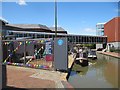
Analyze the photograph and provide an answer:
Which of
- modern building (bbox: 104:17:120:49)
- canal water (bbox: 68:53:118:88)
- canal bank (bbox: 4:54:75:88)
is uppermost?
modern building (bbox: 104:17:120:49)

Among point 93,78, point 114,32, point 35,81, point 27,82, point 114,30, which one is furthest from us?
point 114,32

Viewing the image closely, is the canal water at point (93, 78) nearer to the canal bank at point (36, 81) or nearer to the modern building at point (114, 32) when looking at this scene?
→ the canal bank at point (36, 81)

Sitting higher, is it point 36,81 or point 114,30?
point 114,30

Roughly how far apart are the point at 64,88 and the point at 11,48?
12.2 meters

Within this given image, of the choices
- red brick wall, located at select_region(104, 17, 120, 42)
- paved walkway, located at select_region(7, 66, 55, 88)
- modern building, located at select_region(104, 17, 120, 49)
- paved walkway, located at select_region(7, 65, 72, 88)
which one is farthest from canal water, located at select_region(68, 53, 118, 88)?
red brick wall, located at select_region(104, 17, 120, 42)

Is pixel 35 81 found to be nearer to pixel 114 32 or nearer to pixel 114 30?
pixel 114 30

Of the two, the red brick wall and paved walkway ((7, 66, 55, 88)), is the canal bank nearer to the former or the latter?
paved walkway ((7, 66, 55, 88))

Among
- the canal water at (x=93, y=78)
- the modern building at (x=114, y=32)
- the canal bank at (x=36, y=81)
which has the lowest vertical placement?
the canal water at (x=93, y=78)

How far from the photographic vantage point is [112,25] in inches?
2650

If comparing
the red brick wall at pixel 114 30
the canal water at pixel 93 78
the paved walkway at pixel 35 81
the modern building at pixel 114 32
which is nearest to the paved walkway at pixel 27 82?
the paved walkway at pixel 35 81

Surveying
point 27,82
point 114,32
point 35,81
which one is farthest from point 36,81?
point 114,32

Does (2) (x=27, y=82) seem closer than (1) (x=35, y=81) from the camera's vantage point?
Yes

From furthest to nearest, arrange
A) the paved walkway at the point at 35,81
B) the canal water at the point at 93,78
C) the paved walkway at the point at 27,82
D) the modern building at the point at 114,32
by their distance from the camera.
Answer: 1. the modern building at the point at 114,32
2. the canal water at the point at 93,78
3. the paved walkway at the point at 35,81
4. the paved walkway at the point at 27,82

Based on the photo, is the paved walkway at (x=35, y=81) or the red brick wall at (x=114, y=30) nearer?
the paved walkway at (x=35, y=81)
